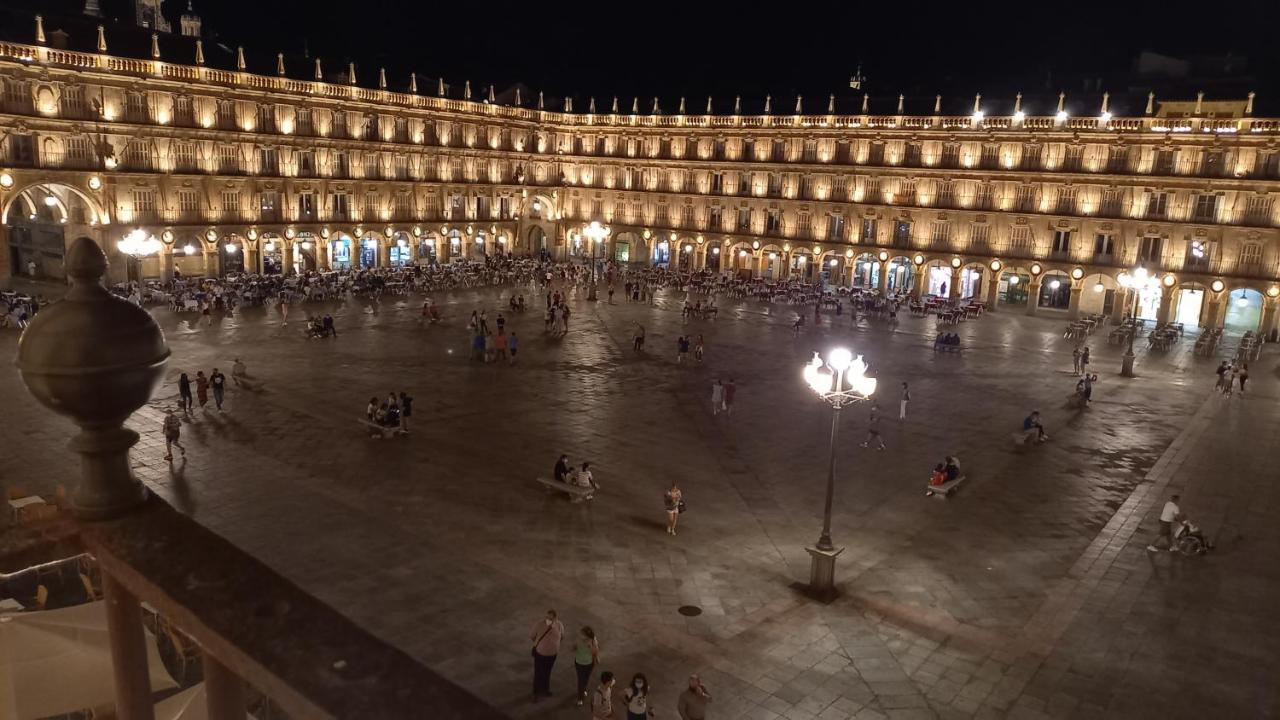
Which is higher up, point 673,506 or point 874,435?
point 673,506

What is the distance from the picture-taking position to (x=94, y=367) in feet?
8.70

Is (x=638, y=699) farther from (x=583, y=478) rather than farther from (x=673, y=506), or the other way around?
(x=583, y=478)

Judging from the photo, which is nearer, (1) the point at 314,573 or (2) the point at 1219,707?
(2) the point at 1219,707

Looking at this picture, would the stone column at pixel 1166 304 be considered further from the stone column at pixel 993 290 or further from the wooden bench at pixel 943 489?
the wooden bench at pixel 943 489

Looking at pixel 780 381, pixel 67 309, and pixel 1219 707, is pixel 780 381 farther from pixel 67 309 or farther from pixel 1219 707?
pixel 67 309

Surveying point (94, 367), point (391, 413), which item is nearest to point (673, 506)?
point (391, 413)

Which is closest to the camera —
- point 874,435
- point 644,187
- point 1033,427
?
point 874,435

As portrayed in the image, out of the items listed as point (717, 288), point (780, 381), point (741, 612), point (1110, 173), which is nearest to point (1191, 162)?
point (1110, 173)

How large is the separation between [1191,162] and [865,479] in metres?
38.5

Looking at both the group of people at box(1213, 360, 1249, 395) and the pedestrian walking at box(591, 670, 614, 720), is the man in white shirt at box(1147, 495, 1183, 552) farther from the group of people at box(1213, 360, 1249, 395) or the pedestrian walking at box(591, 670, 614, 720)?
the group of people at box(1213, 360, 1249, 395)

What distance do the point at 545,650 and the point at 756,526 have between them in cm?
685

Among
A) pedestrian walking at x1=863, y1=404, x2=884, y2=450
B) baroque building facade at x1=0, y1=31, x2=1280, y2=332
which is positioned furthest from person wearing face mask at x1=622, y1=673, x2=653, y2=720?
baroque building facade at x1=0, y1=31, x2=1280, y2=332

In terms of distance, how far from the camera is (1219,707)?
10.8m

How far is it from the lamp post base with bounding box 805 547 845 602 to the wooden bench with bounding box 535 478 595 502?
493 cm
